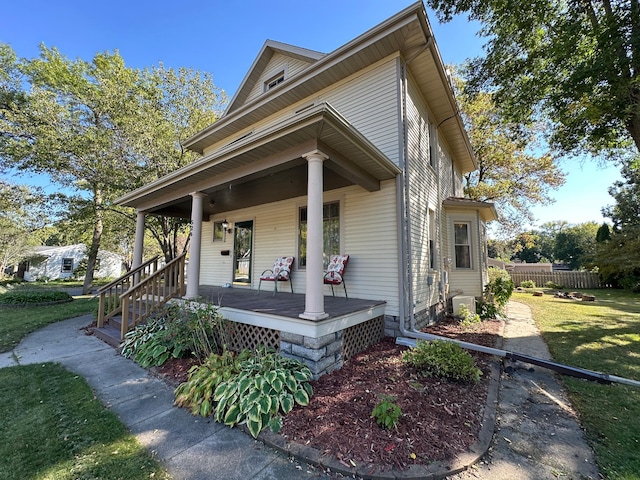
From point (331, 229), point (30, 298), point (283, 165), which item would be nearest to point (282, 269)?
point (331, 229)

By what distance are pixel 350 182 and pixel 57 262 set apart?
3149cm

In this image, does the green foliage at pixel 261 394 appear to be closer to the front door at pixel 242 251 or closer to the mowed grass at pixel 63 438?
the mowed grass at pixel 63 438

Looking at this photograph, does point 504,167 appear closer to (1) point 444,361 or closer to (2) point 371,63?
(2) point 371,63

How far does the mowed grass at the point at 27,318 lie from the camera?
5.22m

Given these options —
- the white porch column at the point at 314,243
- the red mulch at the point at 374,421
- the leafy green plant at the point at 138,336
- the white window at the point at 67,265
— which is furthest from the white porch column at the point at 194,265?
the white window at the point at 67,265

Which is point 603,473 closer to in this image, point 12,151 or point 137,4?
point 137,4

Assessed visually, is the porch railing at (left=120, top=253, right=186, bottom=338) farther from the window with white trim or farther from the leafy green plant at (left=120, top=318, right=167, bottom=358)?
the window with white trim

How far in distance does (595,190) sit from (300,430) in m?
27.3

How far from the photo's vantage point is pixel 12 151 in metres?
9.97

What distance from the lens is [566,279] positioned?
51.5 feet

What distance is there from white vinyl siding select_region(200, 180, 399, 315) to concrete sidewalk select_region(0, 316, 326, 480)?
3.20m

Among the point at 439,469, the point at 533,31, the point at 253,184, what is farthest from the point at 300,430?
the point at 533,31

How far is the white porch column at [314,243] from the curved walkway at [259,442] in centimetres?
141

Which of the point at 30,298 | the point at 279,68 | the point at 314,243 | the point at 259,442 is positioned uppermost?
the point at 279,68
